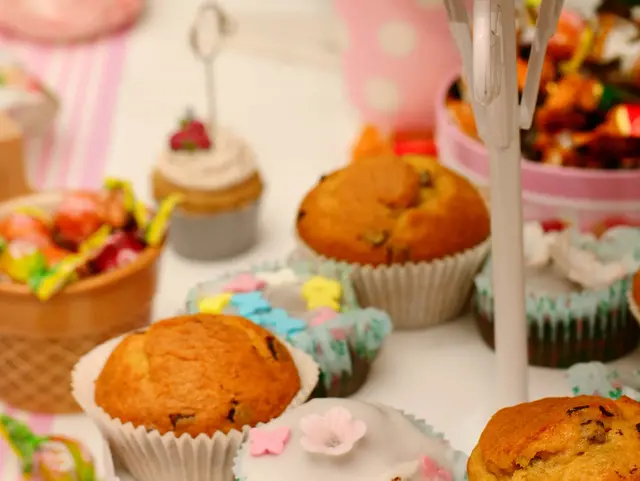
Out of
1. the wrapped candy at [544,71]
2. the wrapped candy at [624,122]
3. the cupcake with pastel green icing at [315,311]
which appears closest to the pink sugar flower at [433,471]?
the cupcake with pastel green icing at [315,311]

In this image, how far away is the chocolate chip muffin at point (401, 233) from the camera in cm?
101

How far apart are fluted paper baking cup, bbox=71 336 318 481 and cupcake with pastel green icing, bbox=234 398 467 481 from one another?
0.05 m

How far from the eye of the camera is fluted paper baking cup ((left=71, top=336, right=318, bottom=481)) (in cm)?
79

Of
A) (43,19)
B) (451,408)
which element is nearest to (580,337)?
(451,408)

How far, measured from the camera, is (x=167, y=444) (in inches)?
31.3

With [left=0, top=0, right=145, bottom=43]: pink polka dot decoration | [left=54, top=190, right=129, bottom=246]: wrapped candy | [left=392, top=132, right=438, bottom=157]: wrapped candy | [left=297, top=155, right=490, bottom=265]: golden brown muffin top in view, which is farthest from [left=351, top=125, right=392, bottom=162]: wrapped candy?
[left=0, top=0, right=145, bottom=43]: pink polka dot decoration

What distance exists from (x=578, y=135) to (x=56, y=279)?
1.98 ft

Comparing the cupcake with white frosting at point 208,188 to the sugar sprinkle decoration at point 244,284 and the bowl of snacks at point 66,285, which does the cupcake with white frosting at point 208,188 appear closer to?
the bowl of snacks at point 66,285

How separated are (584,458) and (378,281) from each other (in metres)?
0.41

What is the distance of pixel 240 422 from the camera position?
0.80m

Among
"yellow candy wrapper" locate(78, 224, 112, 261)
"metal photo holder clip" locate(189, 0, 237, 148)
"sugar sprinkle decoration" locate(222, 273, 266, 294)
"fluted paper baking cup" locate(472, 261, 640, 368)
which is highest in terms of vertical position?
"metal photo holder clip" locate(189, 0, 237, 148)

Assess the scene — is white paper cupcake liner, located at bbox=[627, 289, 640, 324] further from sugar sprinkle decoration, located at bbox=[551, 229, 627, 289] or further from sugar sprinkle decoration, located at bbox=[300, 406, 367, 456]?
sugar sprinkle decoration, located at bbox=[300, 406, 367, 456]

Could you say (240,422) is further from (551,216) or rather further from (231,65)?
(231,65)

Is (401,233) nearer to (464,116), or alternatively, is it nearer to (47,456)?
(464,116)
